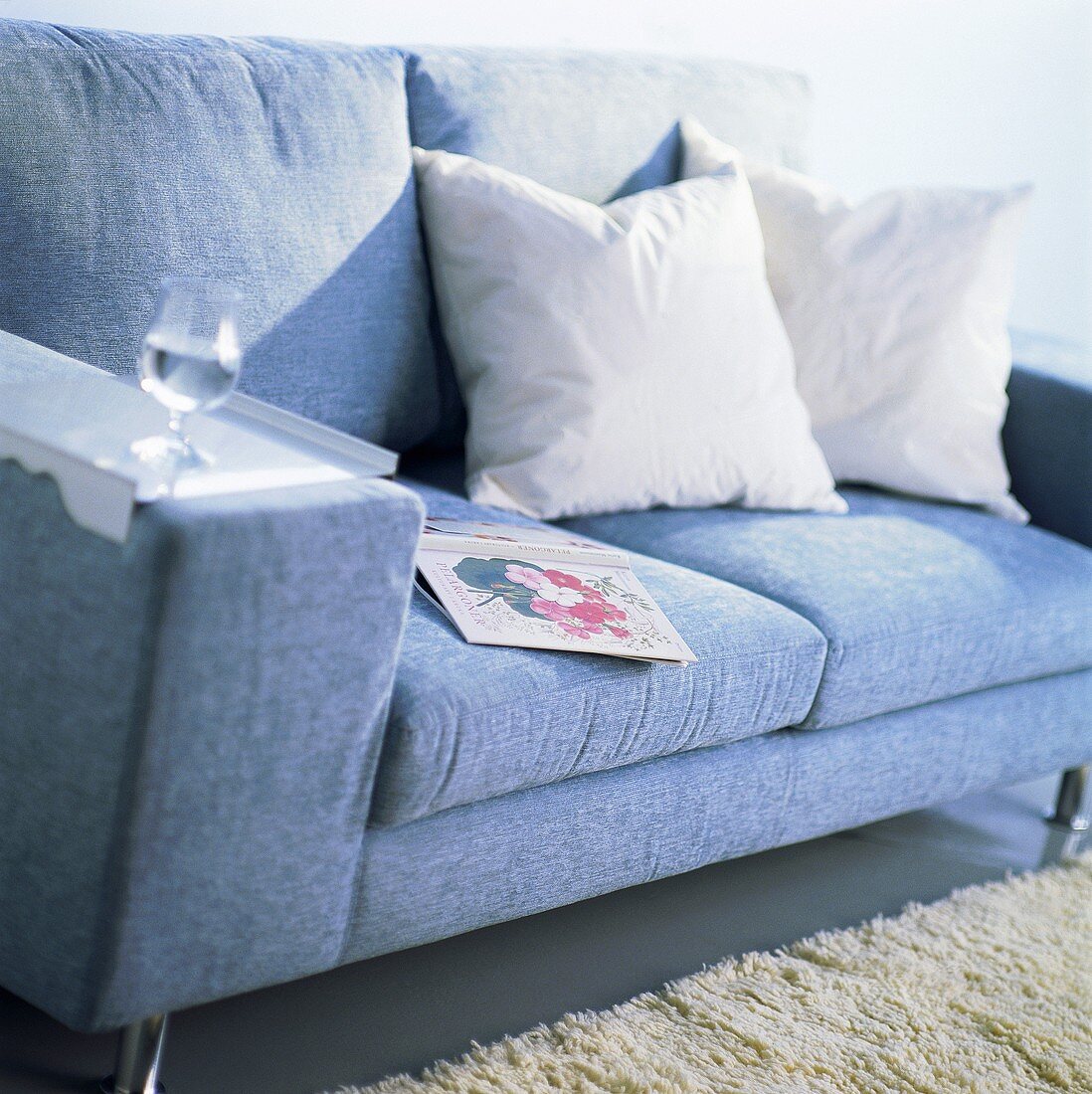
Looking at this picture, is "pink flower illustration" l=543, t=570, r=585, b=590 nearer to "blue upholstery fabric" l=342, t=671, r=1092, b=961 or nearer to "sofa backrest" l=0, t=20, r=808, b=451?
"blue upholstery fabric" l=342, t=671, r=1092, b=961

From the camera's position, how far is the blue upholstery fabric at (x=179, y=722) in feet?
3.87

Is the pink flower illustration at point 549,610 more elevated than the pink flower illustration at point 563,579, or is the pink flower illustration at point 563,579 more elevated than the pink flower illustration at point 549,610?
the pink flower illustration at point 563,579

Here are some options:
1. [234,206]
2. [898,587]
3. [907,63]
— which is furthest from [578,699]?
[907,63]

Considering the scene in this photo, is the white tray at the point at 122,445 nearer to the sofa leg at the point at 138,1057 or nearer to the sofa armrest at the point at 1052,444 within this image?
the sofa leg at the point at 138,1057

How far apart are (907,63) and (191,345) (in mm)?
2393

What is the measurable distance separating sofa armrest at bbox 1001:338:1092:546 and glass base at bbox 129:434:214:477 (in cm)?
161

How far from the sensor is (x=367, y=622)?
1.28 meters

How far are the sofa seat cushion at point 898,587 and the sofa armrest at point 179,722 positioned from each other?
73 centimetres

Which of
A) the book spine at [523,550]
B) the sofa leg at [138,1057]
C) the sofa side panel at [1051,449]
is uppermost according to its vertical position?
the sofa side panel at [1051,449]

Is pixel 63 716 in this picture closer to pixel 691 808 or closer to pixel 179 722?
pixel 179 722

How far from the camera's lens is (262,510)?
118 centimetres

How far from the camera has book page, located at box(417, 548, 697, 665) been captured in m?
1.54

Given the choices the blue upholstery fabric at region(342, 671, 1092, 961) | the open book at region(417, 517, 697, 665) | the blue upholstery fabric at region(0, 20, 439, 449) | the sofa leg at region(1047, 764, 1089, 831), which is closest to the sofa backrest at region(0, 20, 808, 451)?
the blue upholstery fabric at region(0, 20, 439, 449)

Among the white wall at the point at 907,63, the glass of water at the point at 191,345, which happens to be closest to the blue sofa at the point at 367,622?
the glass of water at the point at 191,345
